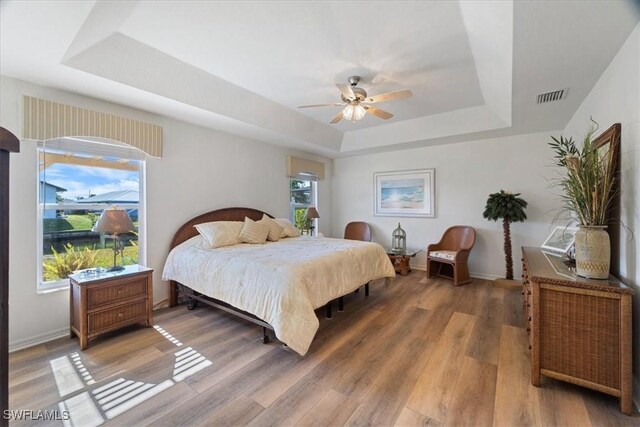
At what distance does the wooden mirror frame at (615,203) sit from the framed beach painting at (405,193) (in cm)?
288

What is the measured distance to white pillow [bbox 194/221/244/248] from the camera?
11.0 feet

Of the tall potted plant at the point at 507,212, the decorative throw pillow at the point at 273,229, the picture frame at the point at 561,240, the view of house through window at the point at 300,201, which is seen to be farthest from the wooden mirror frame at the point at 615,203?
the view of house through window at the point at 300,201

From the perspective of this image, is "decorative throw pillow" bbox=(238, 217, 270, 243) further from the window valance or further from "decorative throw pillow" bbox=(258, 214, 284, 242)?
the window valance

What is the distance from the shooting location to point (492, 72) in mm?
2568

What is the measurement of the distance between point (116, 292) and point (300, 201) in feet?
11.9

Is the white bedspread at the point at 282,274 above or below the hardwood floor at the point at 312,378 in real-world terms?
above

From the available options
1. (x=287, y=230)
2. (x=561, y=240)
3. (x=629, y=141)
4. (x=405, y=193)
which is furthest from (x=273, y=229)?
(x=629, y=141)

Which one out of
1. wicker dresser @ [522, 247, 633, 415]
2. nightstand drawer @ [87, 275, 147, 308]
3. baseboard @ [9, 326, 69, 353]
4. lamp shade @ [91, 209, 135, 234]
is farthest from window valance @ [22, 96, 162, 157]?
wicker dresser @ [522, 247, 633, 415]

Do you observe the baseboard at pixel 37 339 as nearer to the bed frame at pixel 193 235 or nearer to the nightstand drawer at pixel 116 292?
the nightstand drawer at pixel 116 292

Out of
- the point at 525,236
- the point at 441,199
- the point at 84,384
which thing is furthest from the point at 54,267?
the point at 525,236

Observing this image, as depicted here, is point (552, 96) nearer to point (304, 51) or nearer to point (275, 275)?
point (304, 51)

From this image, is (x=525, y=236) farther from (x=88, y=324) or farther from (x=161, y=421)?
(x=88, y=324)

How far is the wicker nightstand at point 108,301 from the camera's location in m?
2.38

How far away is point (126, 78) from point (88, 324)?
2.29m
